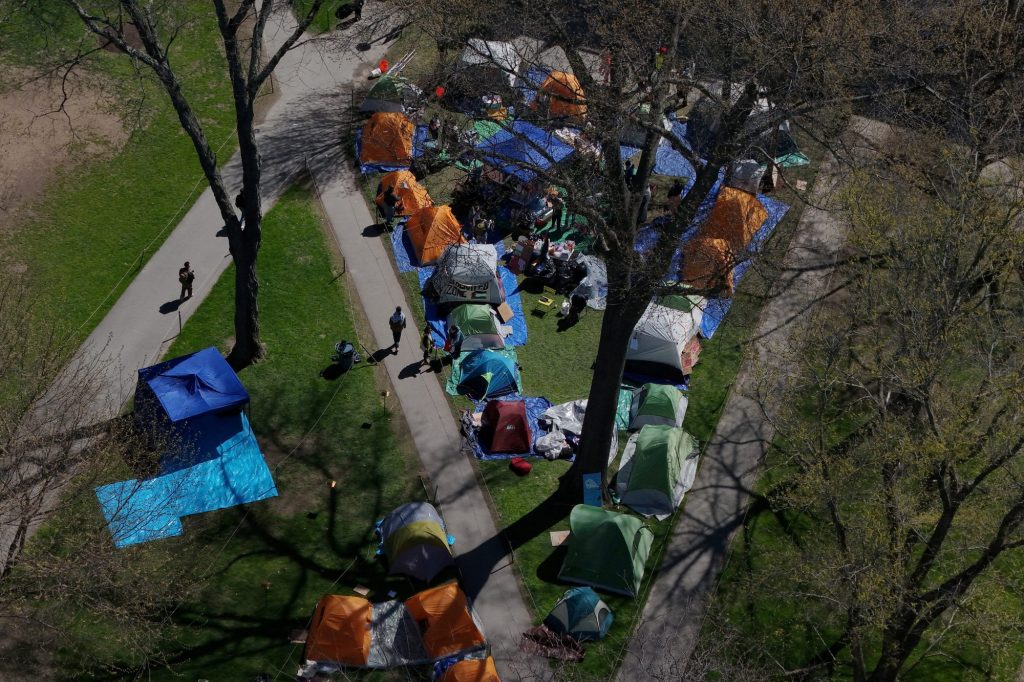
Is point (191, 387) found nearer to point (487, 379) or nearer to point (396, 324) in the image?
point (396, 324)

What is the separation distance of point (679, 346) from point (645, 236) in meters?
5.05

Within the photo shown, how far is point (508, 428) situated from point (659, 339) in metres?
4.97

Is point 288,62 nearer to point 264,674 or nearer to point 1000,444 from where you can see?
point 264,674

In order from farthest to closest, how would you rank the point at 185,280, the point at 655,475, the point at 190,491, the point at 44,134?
→ the point at 44,134, the point at 185,280, the point at 655,475, the point at 190,491

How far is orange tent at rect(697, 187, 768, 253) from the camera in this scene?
3020cm

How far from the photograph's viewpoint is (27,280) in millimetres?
26000

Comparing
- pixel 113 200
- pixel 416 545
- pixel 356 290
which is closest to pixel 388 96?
pixel 356 290

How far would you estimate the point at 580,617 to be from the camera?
19484 mm

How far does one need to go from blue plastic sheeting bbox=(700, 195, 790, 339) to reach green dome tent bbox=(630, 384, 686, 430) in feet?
10.5

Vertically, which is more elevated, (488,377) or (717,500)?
(488,377)

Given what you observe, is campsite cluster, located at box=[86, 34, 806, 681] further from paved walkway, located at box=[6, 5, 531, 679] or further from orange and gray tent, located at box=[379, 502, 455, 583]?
paved walkway, located at box=[6, 5, 531, 679]

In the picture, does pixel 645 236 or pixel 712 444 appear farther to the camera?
pixel 645 236

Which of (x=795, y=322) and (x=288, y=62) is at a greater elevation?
(x=288, y=62)

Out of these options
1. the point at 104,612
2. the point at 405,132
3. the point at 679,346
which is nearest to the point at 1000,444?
the point at 679,346
